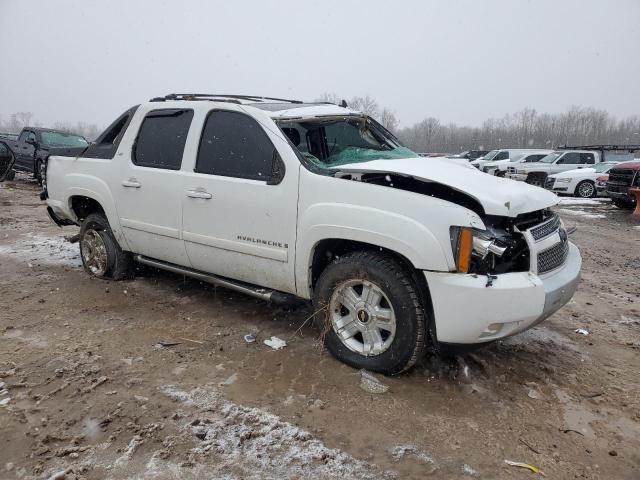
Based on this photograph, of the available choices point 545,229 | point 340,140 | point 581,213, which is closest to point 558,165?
point 581,213

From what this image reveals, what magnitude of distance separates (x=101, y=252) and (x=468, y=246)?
4025mm

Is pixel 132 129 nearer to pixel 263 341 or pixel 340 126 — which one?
pixel 340 126

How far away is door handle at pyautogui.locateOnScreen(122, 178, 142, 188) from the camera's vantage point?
4.44 m

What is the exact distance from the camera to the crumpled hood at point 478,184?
291 centimetres

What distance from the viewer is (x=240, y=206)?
368 cm

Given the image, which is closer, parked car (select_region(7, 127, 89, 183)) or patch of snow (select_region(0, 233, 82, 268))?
patch of snow (select_region(0, 233, 82, 268))

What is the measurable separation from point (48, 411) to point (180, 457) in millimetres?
960

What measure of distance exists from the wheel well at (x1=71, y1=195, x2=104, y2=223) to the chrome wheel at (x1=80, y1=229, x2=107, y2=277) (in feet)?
0.85

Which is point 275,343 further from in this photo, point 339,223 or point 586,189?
point 586,189

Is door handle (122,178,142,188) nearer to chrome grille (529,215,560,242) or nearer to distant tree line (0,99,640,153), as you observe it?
chrome grille (529,215,560,242)

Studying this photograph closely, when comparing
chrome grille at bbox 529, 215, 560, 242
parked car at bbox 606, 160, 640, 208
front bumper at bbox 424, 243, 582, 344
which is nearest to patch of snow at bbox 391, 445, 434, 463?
front bumper at bbox 424, 243, 582, 344

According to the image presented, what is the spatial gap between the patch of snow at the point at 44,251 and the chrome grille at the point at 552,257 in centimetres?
519

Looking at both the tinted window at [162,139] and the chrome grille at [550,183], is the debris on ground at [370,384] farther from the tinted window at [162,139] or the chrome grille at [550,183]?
the chrome grille at [550,183]

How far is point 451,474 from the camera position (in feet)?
7.75
